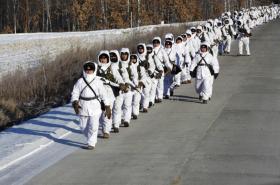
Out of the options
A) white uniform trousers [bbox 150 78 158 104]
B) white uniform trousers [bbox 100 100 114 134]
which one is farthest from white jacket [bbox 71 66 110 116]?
white uniform trousers [bbox 150 78 158 104]

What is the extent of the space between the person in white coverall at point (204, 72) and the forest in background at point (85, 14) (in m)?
48.7

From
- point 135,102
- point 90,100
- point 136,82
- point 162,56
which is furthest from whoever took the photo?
point 162,56

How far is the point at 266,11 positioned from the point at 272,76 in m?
57.8

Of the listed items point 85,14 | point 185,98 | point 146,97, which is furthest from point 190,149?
point 85,14

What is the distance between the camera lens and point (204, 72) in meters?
20.8

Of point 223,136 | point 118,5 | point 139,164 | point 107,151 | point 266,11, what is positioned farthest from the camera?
point 266,11

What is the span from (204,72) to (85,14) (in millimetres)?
54568

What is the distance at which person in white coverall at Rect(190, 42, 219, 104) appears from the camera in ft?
67.9

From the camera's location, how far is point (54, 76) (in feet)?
99.9

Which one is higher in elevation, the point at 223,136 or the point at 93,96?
the point at 93,96

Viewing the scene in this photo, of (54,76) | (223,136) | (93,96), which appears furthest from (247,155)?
(54,76)

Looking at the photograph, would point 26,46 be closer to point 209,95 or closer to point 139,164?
point 209,95

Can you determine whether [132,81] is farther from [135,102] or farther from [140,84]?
[135,102]

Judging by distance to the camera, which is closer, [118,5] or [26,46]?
[26,46]
